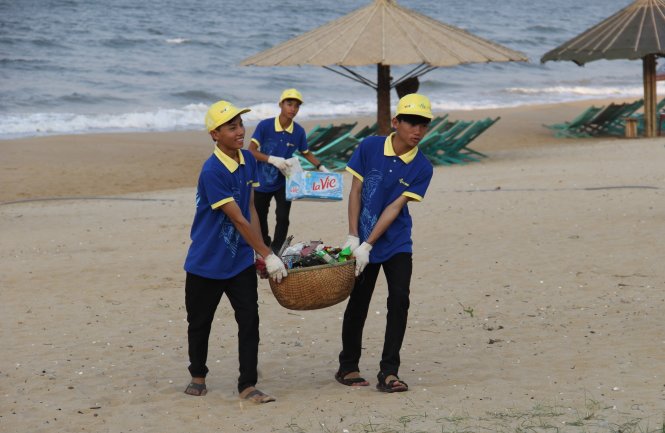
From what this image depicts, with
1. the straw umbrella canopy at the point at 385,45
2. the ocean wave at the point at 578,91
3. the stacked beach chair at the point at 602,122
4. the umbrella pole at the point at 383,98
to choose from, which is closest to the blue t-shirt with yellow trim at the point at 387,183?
the straw umbrella canopy at the point at 385,45

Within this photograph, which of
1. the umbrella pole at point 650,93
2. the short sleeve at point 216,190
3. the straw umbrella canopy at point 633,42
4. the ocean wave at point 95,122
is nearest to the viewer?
the short sleeve at point 216,190

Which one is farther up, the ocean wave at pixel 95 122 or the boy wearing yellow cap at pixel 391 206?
the ocean wave at pixel 95 122

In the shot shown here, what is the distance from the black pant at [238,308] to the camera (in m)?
5.02

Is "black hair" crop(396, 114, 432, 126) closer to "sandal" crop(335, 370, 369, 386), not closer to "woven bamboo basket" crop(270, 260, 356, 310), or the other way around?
"woven bamboo basket" crop(270, 260, 356, 310)

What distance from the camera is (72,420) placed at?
4.90 m

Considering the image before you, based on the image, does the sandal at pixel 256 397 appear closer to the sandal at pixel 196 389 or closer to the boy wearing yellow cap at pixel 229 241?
the boy wearing yellow cap at pixel 229 241

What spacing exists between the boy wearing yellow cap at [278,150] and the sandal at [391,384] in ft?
10.5

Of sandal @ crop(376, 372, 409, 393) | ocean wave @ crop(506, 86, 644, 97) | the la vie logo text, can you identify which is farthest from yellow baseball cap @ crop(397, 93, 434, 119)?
ocean wave @ crop(506, 86, 644, 97)

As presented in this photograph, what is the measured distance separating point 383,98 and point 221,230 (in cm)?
1054

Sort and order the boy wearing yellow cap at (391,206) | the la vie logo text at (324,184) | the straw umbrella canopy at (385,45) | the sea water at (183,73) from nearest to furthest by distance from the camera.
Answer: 1. the boy wearing yellow cap at (391,206)
2. the la vie logo text at (324,184)
3. the straw umbrella canopy at (385,45)
4. the sea water at (183,73)

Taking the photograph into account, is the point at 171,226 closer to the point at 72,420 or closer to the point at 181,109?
the point at 72,420

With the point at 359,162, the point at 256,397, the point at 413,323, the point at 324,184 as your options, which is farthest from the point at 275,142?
the point at 256,397

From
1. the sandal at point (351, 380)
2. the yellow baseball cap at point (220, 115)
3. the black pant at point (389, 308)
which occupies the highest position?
the yellow baseball cap at point (220, 115)

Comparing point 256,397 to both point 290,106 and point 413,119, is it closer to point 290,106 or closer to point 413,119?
point 413,119
